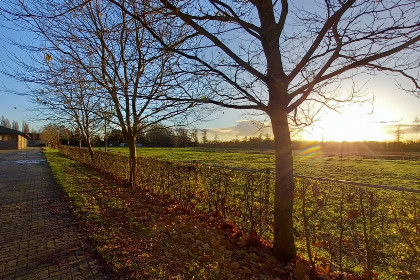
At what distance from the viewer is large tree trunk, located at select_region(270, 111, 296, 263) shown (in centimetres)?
349

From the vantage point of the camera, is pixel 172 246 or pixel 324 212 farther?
pixel 324 212

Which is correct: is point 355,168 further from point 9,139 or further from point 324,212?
point 9,139

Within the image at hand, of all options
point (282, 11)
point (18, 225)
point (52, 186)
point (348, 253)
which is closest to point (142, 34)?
point (282, 11)

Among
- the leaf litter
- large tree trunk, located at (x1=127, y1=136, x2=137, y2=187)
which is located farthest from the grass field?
the leaf litter

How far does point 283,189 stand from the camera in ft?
11.6

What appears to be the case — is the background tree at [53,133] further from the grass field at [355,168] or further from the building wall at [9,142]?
the grass field at [355,168]

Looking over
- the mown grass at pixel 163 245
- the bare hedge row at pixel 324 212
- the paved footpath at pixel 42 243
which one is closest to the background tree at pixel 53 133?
the paved footpath at pixel 42 243

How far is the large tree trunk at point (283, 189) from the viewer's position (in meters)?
3.49

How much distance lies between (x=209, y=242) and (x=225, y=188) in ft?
3.60

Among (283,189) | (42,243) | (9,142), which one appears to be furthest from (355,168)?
(9,142)

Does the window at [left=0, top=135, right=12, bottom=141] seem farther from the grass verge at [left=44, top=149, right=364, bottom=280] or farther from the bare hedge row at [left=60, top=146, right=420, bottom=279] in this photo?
the grass verge at [left=44, top=149, right=364, bottom=280]

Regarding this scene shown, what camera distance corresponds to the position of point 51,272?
122 inches

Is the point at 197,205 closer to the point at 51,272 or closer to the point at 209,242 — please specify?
the point at 209,242

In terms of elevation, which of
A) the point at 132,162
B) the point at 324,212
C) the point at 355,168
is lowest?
the point at 355,168
